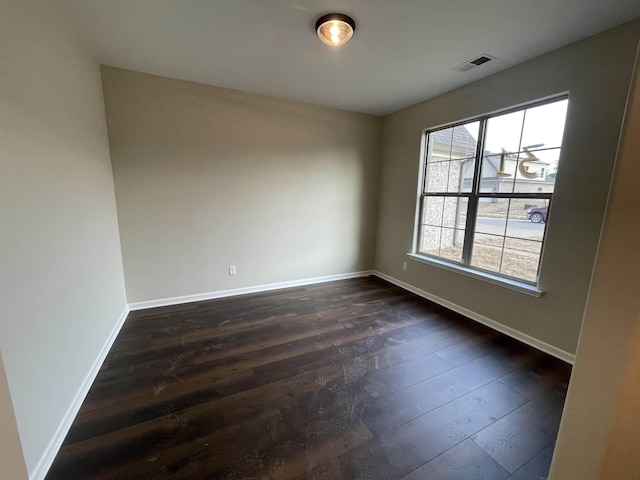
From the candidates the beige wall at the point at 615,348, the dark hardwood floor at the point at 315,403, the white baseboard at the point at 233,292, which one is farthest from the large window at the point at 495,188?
the beige wall at the point at 615,348

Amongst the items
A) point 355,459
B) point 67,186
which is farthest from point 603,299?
point 67,186

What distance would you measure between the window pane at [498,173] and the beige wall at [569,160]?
0.45m

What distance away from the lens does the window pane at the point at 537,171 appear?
7.55 feet

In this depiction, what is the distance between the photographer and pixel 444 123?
3207 millimetres

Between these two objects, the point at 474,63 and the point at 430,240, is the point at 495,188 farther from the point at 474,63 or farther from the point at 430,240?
the point at 474,63

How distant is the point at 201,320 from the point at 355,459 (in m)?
2.10

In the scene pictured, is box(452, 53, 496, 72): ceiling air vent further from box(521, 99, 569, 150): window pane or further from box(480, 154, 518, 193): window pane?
box(480, 154, 518, 193): window pane

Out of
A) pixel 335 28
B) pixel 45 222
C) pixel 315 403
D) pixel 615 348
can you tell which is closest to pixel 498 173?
pixel 335 28

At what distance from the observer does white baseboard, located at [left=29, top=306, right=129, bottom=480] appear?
1.24 m

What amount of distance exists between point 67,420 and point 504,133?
4.18 metres

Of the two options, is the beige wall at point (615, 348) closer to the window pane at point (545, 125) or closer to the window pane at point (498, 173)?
the window pane at point (545, 125)

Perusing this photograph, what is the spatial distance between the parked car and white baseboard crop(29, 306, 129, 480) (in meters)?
3.79

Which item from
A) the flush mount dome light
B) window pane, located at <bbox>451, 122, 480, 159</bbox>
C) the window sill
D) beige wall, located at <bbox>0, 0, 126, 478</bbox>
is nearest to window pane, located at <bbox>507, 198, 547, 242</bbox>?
the window sill

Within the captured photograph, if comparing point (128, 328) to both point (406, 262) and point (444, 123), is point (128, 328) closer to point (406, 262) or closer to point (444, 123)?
point (406, 262)
